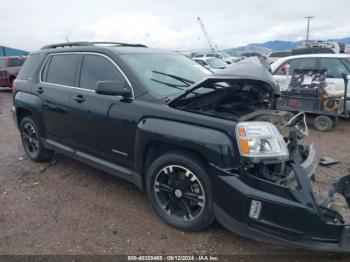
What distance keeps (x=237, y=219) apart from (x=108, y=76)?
2.17m

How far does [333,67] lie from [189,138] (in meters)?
6.61

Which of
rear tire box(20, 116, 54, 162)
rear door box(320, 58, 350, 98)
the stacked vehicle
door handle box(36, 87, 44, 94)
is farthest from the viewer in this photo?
rear door box(320, 58, 350, 98)

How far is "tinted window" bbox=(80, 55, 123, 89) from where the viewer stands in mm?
3611

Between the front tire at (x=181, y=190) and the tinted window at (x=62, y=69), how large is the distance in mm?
1882

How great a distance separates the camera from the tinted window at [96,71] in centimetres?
361

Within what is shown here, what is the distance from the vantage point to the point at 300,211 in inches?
92.8

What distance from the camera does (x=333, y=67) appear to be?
7891mm

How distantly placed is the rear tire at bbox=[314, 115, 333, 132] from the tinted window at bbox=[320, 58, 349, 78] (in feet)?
4.77

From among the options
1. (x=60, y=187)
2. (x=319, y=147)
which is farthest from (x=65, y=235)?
(x=319, y=147)

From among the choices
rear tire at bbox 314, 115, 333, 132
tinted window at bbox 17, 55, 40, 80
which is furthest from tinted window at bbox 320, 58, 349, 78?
tinted window at bbox 17, 55, 40, 80

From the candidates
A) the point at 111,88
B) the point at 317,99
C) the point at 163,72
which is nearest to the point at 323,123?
the point at 317,99

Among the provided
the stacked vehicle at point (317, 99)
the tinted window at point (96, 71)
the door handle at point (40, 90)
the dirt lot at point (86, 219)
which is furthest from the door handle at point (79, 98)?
the stacked vehicle at point (317, 99)

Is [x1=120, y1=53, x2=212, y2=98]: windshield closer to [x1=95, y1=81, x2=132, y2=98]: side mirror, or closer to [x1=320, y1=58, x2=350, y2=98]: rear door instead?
[x1=95, y1=81, x2=132, y2=98]: side mirror

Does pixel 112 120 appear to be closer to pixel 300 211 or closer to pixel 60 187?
pixel 60 187
